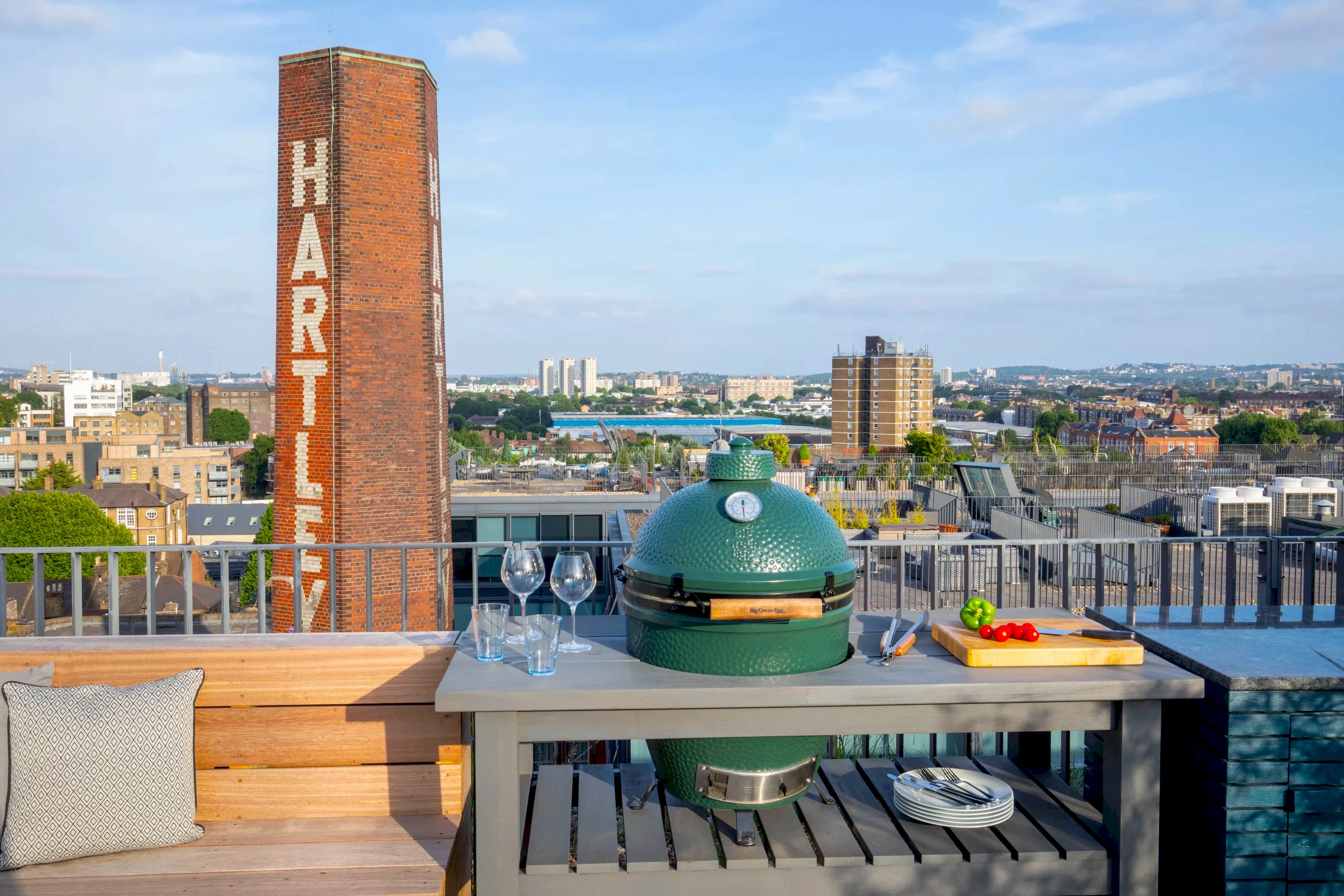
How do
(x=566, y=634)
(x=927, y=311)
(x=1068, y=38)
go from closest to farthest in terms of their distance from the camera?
(x=566, y=634), (x=1068, y=38), (x=927, y=311)

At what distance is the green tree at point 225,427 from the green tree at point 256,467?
879 inches

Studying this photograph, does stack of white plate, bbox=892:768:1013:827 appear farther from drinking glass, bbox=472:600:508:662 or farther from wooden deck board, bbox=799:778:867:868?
drinking glass, bbox=472:600:508:662

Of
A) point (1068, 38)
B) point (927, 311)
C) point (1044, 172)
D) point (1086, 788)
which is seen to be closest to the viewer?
point (1086, 788)

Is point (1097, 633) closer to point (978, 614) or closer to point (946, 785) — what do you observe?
point (978, 614)

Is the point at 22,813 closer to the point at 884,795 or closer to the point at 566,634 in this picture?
the point at 566,634

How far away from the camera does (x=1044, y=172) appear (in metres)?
41.3

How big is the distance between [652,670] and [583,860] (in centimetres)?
49

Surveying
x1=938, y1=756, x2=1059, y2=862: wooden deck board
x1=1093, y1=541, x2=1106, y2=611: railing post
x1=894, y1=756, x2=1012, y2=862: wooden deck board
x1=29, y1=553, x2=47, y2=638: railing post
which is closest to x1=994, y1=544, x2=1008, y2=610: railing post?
x1=1093, y1=541, x2=1106, y2=611: railing post

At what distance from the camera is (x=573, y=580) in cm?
247

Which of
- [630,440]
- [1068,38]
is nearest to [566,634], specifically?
[1068,38]

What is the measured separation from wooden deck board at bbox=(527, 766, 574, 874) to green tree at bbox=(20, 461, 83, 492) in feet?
216

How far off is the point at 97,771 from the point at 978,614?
2.35 meters

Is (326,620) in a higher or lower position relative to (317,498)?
lower

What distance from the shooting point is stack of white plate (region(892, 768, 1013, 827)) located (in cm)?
236
